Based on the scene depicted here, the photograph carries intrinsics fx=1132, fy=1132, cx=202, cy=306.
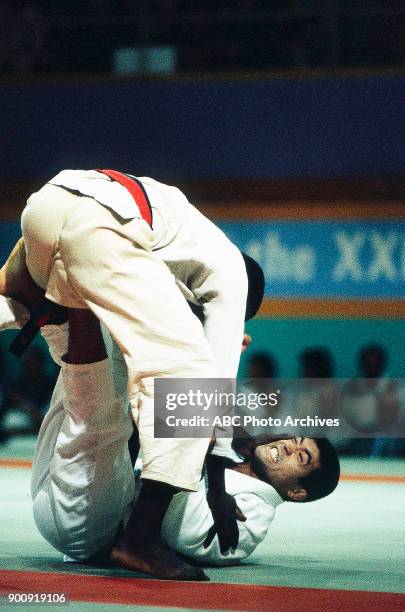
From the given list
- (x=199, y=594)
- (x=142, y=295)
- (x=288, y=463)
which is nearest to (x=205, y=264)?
(x=142, y=295)

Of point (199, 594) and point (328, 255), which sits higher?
point (199, 594)

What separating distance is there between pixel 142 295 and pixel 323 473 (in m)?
0.95

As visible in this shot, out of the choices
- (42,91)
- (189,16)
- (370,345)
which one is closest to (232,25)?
(189,16)

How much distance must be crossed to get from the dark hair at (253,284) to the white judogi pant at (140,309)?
0.56 metres

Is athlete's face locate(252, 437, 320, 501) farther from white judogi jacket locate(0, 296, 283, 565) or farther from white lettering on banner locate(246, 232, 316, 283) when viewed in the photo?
white lettering on banner locate(246, 232, 316, 283)

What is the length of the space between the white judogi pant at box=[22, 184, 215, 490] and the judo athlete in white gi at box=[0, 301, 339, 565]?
9.0 inches

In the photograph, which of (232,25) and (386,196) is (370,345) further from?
(232,25)

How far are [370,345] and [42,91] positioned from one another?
2.80 m

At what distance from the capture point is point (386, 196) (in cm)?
726

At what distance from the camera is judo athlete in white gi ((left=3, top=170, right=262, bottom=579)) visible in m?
2.93

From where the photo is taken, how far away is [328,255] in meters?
7.42

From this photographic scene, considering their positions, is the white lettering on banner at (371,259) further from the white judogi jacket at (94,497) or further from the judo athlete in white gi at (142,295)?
the judo athlete in white gi at (142,295)

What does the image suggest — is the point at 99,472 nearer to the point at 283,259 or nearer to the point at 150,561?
the point at 150,561

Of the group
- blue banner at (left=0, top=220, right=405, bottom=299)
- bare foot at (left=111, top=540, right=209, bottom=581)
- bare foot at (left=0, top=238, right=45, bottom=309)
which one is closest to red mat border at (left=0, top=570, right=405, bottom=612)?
bare foot at (left=111, top=540, right=209, bottom=581)
